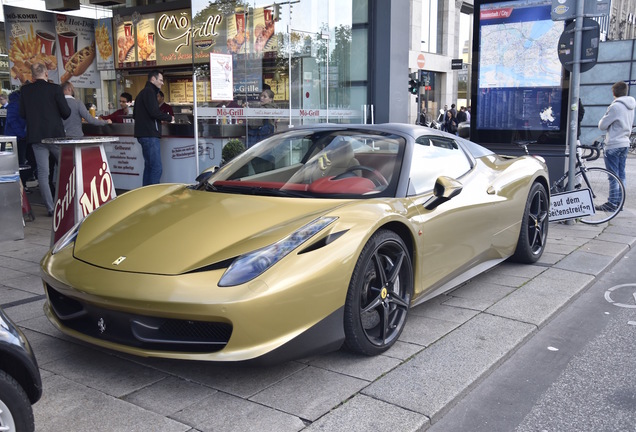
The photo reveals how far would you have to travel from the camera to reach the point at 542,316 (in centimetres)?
420

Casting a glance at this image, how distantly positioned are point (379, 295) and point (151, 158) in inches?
245

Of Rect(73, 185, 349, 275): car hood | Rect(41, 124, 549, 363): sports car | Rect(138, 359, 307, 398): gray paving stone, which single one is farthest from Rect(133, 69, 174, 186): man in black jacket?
Rect(138, 359, 307, 398): gray paving stone

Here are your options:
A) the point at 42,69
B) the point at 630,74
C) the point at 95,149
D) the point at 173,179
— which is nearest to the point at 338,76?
the point at 173,179

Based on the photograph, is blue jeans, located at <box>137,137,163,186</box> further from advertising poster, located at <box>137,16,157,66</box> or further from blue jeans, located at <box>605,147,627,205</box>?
advertising poster, located at <box>137,16,157,66</box>

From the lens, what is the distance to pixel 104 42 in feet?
49.9

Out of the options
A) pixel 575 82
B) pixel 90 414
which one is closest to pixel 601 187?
pixel 575 82

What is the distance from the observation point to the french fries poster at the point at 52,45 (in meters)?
13.0

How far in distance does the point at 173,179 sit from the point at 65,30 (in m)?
7.07

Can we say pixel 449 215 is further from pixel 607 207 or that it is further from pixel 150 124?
pixel 150 124

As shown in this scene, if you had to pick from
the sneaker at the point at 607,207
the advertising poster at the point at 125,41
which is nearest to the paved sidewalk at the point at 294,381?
the sneaker at the point at 607,207

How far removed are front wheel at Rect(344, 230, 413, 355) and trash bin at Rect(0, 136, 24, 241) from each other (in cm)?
474

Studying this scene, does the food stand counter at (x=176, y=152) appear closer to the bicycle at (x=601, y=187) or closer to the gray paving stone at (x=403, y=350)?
the bicycle at (x=601, y=187)

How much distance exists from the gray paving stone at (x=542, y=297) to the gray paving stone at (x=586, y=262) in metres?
0.18

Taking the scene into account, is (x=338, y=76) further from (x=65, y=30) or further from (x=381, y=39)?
(x=65, y=30)
